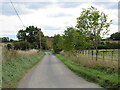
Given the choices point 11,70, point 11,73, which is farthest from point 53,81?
point 11,70

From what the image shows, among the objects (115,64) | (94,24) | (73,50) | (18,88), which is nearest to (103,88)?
(18,88)

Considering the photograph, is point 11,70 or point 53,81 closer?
point 53,81

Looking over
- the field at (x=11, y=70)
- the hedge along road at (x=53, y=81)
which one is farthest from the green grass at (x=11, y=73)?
the hedge along road at (x=53, y=81)

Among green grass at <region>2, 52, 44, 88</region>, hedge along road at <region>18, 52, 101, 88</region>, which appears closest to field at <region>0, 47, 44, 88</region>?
green grass at <region>2, 52, 44, 88</region>

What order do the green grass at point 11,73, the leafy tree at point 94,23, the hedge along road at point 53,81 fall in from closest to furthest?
the hedge along road at point 53,81, the green grass at point 11,73, the leafy tree at point 94,23

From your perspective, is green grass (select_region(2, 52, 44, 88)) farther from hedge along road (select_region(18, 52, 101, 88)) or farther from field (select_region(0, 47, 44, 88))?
hedge along road (select_region(18, 52, 101, 88))

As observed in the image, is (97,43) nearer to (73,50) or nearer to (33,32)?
(73,50)

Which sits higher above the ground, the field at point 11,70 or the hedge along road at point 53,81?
the field at point 11,70

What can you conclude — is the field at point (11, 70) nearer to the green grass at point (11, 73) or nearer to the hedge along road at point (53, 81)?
the green grass at point (11, 73)

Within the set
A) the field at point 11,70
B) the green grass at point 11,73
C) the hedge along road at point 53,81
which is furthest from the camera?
the field at point 11,70

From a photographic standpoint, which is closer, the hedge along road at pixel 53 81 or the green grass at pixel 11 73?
the hedge along road at pixel 53 81

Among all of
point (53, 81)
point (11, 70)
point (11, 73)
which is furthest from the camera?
point (11, 70)

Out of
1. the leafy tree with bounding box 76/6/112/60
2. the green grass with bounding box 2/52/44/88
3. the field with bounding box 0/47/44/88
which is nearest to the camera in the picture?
the green grass with bounding box 2/52/44/88

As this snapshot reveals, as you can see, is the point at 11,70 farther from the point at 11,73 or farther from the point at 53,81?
the point at 53,81
